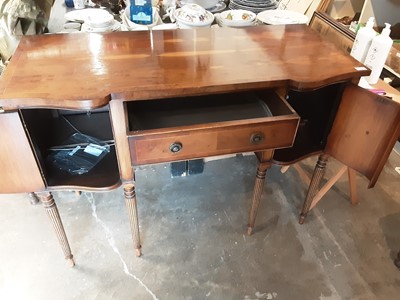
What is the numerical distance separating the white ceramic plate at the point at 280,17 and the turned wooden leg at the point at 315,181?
0.54 m

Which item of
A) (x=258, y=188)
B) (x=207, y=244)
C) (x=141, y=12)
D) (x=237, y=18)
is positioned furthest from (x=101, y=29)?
(x=207, y=244)

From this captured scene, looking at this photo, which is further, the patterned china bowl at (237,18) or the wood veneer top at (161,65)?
the patterned china bowl at (237,18)

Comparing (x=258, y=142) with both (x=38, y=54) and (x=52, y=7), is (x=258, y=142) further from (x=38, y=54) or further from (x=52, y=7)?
(x=52, y=7)

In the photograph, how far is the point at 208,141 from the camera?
0.87 metres

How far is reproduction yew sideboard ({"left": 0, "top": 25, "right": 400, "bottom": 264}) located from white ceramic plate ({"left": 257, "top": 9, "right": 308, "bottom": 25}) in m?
0.18

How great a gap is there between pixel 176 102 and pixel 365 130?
56cm

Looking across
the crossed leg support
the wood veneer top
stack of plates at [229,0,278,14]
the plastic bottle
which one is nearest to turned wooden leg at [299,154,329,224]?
the crossed leg support

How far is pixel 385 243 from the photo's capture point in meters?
1.34

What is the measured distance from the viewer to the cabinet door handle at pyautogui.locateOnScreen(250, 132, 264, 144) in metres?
0.89

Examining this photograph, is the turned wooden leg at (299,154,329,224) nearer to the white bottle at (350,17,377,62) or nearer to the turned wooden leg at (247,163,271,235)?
the turned wooden leg at (247,163,271,235)

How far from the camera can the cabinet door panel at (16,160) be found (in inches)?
30.3

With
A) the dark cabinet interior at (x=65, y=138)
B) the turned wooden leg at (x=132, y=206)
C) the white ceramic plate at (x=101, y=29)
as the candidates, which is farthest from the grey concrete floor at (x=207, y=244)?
the white ceramic plate at (x=101, y=29)

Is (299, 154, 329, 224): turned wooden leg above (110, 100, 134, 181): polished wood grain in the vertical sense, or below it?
below

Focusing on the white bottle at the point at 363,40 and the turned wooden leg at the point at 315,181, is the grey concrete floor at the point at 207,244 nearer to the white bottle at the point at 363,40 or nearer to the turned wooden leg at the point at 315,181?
the turned wooden leg at the point at 315,181
